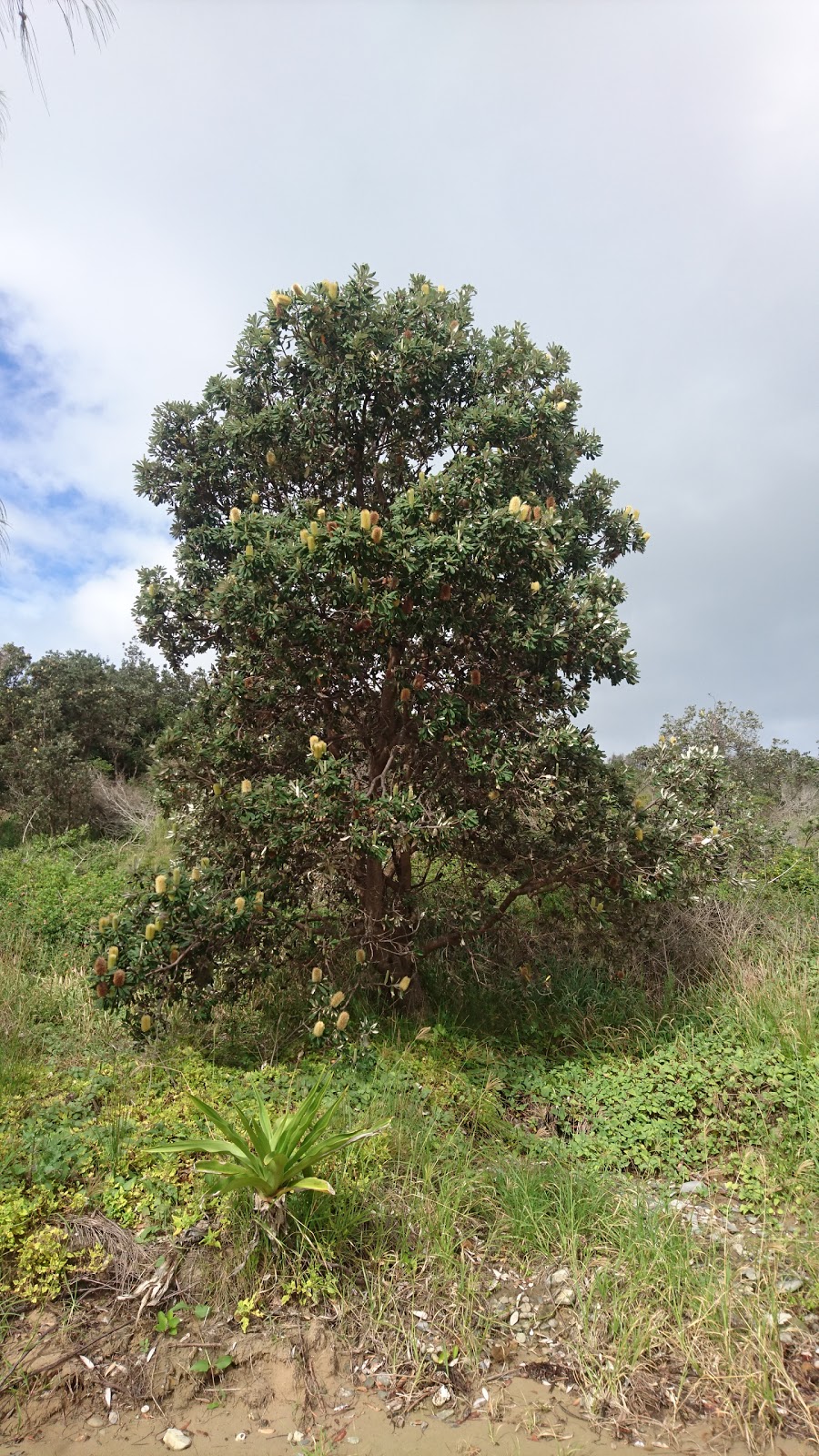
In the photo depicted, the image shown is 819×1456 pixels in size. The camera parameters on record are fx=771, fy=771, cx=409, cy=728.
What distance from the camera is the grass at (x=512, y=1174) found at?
10.5 feet

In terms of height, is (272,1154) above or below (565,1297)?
above

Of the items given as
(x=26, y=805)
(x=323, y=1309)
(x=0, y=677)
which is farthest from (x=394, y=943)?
(x=0, y=677)

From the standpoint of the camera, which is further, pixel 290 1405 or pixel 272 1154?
pixel 272 1154

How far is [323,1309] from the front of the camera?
10.7 ft

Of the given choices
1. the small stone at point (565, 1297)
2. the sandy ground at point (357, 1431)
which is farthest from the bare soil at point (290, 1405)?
the small stone at point (565, 1297)

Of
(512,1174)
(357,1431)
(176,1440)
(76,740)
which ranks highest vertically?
(76,740)

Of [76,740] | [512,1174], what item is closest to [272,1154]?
[512,1174]

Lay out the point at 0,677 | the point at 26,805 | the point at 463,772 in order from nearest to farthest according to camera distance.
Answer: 1. the point at 463,772
2. the point at 26,805
3. the point at 0,677

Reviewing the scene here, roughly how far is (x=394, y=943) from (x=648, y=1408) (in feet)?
9.71

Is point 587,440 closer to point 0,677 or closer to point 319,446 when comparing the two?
point 319,446

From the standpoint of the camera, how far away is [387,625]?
4.82 meters

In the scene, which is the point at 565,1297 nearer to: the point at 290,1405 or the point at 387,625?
the point at 290,1405

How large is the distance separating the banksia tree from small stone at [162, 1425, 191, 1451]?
7.80 ft

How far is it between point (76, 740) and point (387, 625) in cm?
1101
